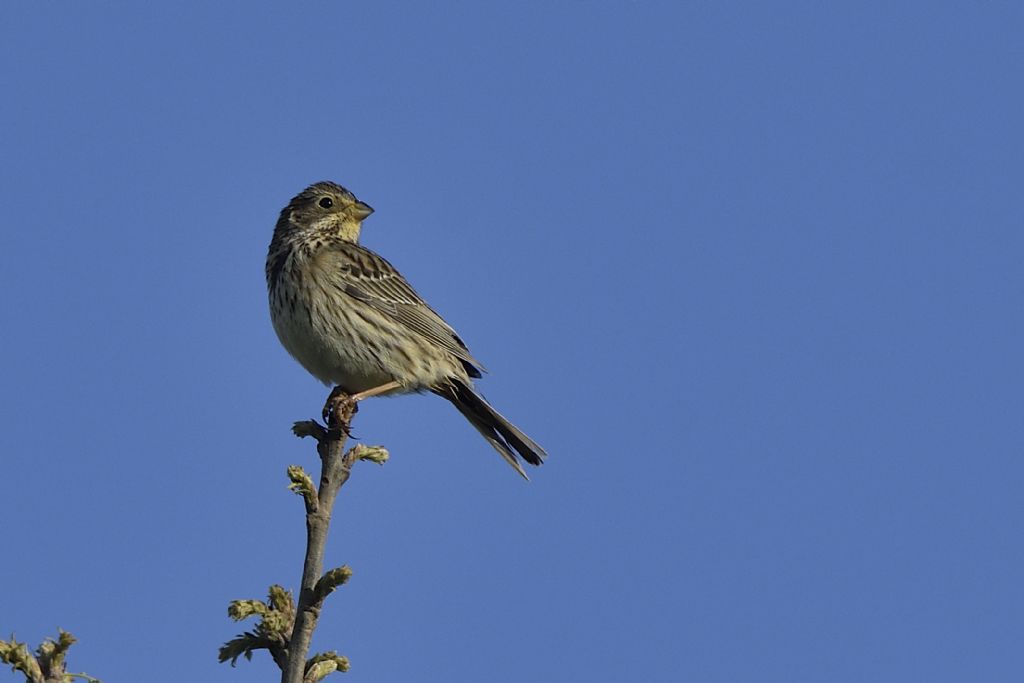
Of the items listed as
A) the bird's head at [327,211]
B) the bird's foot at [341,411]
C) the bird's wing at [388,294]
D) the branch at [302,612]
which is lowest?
the branch at [302,612]

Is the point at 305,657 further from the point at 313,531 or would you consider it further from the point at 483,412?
the point at 483,412

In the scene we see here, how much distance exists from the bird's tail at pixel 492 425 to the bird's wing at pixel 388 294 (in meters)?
0.28

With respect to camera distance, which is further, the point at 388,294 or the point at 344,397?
the point at 388,294

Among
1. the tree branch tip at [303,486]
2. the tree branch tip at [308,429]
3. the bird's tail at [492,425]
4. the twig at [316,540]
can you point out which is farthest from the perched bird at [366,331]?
the tree branch tip at [303,486]

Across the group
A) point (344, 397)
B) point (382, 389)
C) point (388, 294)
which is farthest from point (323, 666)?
point (388, 294)

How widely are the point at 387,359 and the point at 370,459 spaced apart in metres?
4.74

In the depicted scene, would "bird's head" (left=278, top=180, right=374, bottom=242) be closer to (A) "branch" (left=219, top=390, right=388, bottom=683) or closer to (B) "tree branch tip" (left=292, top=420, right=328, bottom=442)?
(B) "tree branch tip" (left=292, top=420, right=328, bottom=442)

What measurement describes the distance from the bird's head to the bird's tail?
1.91m

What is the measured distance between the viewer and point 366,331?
10.1 m

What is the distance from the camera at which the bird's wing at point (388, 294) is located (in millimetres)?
10445

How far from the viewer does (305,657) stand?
4.21m

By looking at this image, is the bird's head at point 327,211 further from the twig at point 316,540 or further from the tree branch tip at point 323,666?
the tree branch tip at point 323,666

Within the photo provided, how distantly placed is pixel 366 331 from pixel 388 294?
62 cm

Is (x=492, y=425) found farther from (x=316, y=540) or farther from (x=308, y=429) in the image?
(x=316, y=540)
